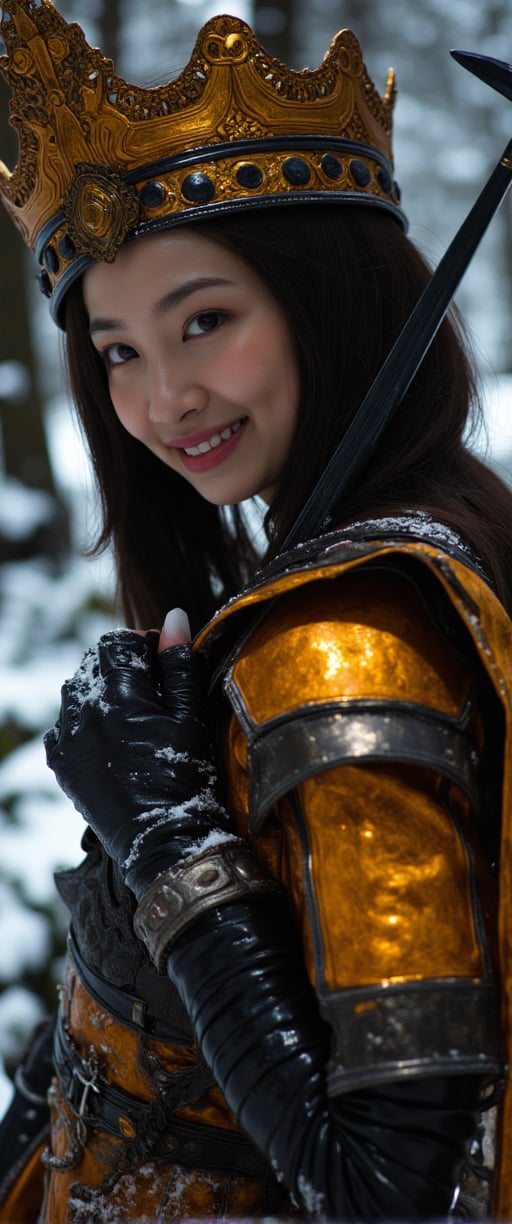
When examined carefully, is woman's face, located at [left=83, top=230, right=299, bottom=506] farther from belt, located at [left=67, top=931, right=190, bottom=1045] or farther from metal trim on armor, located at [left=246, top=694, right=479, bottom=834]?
belt, located at [left=67, top=931, right=190, bottom=1045]

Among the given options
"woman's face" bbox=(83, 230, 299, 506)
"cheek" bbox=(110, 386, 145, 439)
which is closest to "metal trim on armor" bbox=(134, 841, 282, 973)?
"woman's face" bbox=(83, 230, 299, 506)

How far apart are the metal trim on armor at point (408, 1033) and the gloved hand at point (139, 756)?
0.77 feet

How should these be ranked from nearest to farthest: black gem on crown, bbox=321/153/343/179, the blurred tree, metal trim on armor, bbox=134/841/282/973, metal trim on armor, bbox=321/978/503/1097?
metal trim on armor, bbox=321/978/503/1097 → metal trim on armor, bbox=134/841/282/973 → black gem on crown, bbox=321/153/343/179 → the blurred tree

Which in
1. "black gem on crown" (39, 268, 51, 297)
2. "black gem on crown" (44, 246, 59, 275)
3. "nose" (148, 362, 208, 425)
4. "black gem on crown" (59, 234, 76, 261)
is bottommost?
Answer: "nose" (148, 362, 208, 425)

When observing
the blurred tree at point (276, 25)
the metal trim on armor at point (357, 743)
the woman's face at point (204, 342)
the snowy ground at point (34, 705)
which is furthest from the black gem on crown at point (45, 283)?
the blurred tree at point (276, 25)

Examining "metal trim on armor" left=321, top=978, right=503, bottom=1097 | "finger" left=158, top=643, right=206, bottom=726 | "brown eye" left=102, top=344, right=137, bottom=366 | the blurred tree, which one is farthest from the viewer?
the blurred tree

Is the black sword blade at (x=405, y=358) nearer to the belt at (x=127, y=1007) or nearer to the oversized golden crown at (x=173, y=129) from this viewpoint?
the oversized golden crown at (x=173, y=129)

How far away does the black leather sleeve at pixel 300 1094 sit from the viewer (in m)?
0.85

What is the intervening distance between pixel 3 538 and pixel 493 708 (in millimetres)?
4146

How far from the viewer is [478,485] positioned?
1.34 m

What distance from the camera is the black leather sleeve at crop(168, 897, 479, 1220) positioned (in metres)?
0.85

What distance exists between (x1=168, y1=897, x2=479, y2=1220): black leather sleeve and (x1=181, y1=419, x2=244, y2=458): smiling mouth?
0.69 meters

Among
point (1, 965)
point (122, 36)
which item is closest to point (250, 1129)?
point (1, 965)

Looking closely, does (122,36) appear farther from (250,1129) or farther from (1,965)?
(250,1129)
